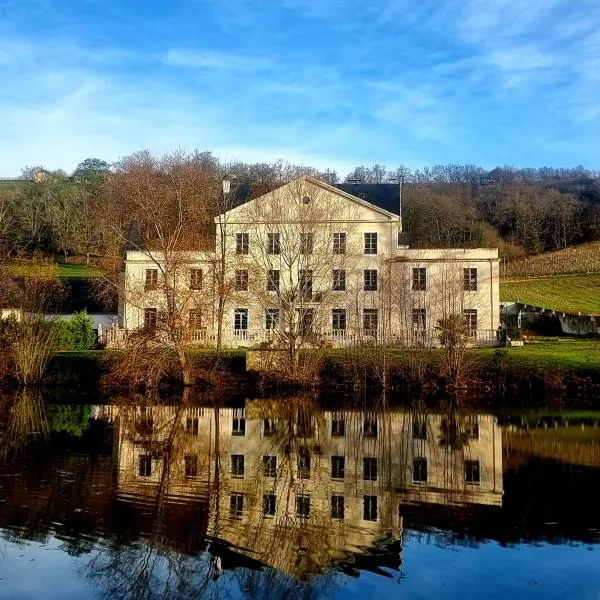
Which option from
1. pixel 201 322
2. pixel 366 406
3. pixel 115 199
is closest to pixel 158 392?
pixel 201 322

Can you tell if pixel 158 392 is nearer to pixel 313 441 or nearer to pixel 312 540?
pixel 313 441

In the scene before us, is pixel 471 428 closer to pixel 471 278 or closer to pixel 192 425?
pixel 192 425

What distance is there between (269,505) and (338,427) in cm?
908

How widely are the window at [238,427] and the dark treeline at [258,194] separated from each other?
20012 millimetres

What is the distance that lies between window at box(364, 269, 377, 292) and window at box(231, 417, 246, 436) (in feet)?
64.4

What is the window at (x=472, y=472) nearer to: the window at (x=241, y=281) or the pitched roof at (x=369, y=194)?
the window at (x=241, y=281)

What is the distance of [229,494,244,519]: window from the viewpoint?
451 inches

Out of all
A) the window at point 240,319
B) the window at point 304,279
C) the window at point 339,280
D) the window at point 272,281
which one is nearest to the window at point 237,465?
the window at point 304,279

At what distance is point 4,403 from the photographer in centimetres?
2608

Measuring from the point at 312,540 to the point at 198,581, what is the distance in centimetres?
202

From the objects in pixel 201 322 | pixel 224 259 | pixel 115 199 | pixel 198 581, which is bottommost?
pixel 198 581

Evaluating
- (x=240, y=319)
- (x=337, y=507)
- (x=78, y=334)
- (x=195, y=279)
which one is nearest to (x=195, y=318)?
(x=195, y=279)

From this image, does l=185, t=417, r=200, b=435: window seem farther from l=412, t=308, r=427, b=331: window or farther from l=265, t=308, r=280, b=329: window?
l=412, t=308, r=427, b=331: window

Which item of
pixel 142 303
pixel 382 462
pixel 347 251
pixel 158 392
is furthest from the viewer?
pixel 347 251
